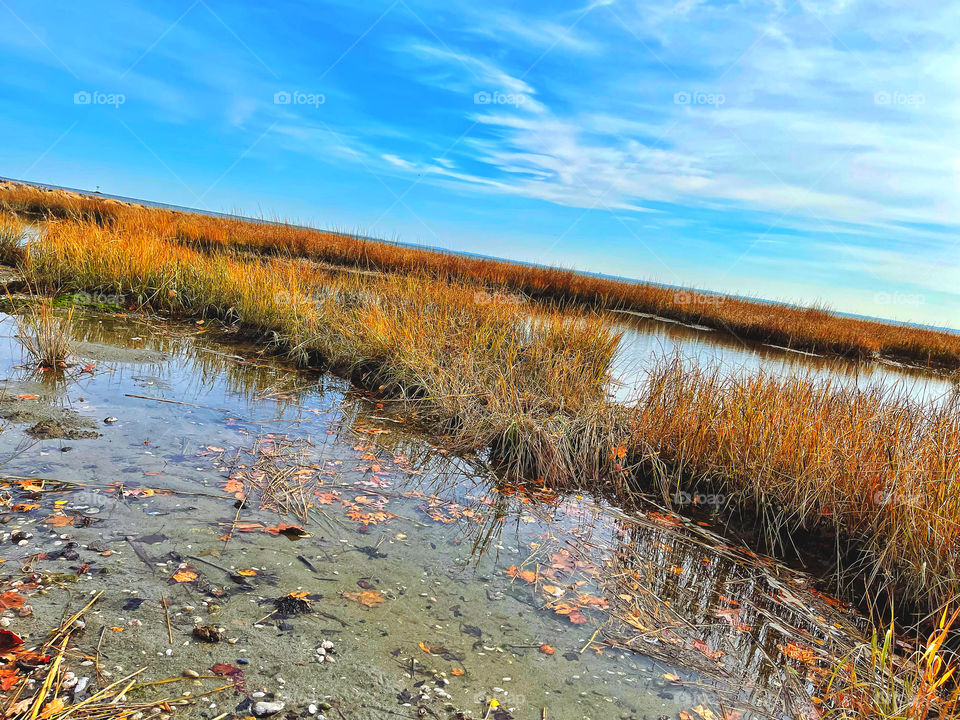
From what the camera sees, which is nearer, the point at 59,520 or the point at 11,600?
the point at 11,600

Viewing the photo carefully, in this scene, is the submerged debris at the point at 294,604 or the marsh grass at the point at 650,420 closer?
the submerged debris at the point at 294,604

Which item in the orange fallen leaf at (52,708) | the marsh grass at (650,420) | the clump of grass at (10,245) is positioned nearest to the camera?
the orange fallen leaf at (52,708)

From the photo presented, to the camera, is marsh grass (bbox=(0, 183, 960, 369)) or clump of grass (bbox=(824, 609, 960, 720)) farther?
marsh grass (bbox=(0, 183, 960, 369))

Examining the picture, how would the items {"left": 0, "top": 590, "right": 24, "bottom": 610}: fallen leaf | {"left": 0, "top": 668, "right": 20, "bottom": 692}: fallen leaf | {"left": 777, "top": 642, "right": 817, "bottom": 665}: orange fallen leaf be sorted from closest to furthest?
1. {"left": 0, "top": 668, "right": 20, "bottom": 692}: fallen leaf
2. {"left": 0, "top": 590, "right": 24, "bottom": 610}: fallen leaf
3. {"left": 777, "top": 642, "right": 817, "bottom": 665}: orange fallen leaf

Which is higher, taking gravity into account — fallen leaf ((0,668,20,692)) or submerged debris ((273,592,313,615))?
fallen leaf ((0,668,20,692))

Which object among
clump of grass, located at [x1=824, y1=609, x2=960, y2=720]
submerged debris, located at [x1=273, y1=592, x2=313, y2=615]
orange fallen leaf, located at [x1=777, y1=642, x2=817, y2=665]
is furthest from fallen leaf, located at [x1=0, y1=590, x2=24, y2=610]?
orange fallen leaf, located at [x1=777, y1=642, x2=817, y2=665]

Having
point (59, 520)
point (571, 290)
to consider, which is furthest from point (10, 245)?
point (571, 290)

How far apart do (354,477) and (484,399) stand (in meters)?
2.04

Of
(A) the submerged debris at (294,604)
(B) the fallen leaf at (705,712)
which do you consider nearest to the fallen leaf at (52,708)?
(A) the submerged debris at (294,604)

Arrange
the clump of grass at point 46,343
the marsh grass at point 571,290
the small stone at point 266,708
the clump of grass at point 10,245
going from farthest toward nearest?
the marsh grass at point 571,290 < the clump of grass at point 10,245 < the clump of grass at point 46,343 < the small stone at point 266,708

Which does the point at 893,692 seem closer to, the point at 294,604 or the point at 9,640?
the point at 294,604

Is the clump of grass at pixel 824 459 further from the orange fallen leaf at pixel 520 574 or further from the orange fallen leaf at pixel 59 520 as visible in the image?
the orange fallen leaf at pixel 59 520

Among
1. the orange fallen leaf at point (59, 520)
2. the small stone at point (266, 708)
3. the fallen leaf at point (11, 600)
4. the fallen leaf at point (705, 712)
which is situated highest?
the fallen leaf at point (11, 600)

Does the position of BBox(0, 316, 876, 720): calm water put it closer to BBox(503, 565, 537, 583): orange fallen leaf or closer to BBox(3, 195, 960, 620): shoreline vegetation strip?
BBox(503, 565, 537, 583): orange fallen leaf
